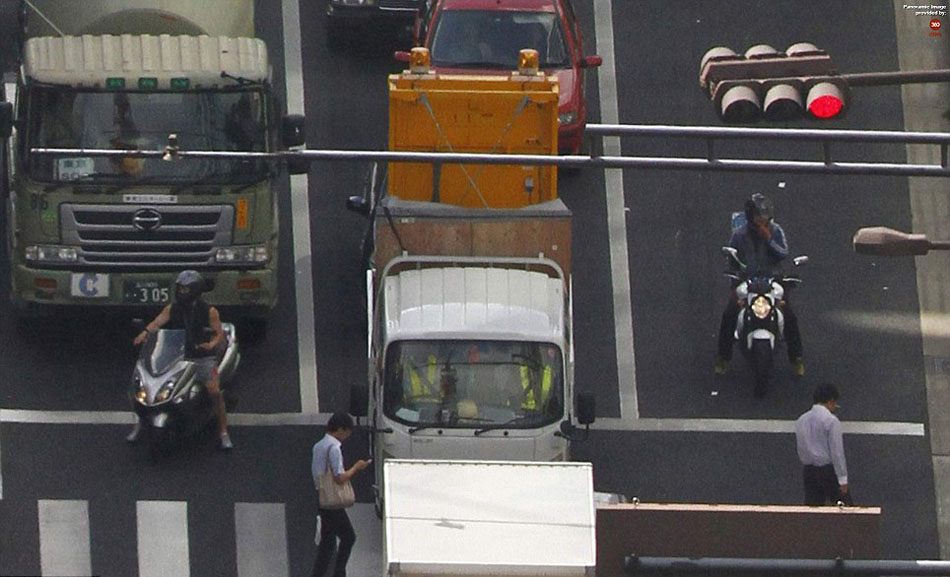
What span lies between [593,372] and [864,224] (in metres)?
3.92

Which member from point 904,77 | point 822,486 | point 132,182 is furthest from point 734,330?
point 904,77

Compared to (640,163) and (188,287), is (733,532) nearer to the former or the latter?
(640,163)

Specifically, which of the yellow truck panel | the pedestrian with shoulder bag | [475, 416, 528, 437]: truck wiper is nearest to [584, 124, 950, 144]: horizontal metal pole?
[475, 416, 528, 437]: truck wiper

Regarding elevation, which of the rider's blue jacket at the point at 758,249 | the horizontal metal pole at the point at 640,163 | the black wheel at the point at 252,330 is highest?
the horizontal metal pole at the point at 640,163

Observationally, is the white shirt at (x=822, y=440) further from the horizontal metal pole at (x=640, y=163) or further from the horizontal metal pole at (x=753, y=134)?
the horizontal metal pole at (x=753, y=134)

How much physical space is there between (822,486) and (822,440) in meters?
0.46

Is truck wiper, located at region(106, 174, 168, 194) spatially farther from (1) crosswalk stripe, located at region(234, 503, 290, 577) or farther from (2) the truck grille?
(1) crosswalk stripe, located at region(234, 503, 290, 577)

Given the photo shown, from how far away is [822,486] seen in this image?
23141mm

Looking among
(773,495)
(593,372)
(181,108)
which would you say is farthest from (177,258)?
(773,495)

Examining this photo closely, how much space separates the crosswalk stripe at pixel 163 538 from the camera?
77.3ft

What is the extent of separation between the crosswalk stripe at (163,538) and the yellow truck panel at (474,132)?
371cm

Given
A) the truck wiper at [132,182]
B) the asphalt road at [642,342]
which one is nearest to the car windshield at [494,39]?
the asphalt road at [642,342]

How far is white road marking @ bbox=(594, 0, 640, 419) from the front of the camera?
26.4m

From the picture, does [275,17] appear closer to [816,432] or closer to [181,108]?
[181,108]
